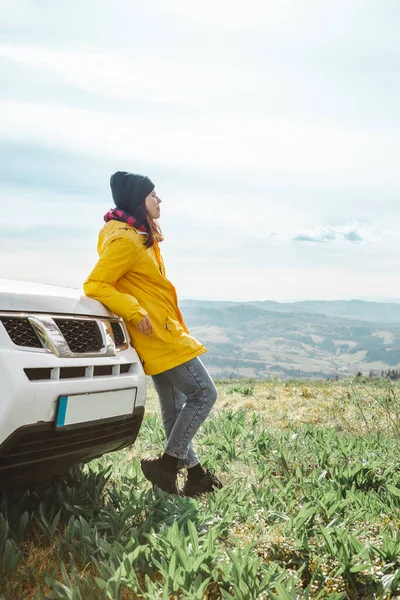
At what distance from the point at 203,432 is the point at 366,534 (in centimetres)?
306

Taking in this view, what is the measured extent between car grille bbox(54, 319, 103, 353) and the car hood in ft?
0.18

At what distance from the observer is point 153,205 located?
384 centimetres

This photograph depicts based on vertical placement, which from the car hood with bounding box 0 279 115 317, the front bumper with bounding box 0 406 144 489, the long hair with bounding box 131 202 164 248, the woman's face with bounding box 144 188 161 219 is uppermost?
the woman's face with bounding box 144 188 161 219

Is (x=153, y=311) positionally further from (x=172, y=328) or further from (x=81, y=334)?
(x=81, y=334)

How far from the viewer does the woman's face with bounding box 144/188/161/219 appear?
150 inches

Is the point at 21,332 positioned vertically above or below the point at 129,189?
below

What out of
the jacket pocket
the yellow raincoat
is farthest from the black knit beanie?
the jacket pocket

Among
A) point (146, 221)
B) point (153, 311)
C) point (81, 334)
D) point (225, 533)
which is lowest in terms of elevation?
point (225, 533)

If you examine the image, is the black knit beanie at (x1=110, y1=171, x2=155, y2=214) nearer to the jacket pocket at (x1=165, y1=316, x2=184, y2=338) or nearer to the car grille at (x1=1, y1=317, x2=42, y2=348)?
the jacket pocket at (x1=165, y1=316, x2=184, y2=338)

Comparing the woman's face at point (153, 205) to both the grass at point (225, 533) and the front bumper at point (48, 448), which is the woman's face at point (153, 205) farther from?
the grass at point (225, 533)

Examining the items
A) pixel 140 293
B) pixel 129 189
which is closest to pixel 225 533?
pixel 140 293

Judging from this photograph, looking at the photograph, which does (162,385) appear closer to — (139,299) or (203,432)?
(139,299)

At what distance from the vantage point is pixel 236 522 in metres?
3.21

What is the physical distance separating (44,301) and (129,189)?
4.15 ft
